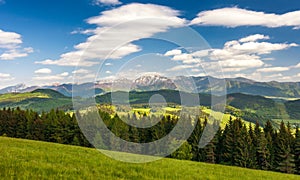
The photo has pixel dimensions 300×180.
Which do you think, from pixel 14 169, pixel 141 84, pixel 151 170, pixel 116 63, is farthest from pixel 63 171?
pixel 141 84

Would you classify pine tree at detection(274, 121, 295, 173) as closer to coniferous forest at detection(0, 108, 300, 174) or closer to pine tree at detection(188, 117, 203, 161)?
coniferous forest at detection(0, 108, 300, 174)

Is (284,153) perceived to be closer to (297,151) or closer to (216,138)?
(297,151)

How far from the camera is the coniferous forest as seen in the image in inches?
2926

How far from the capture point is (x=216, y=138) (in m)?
82.4

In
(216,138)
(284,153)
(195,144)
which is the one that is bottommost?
(284,153)

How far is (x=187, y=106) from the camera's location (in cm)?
1781

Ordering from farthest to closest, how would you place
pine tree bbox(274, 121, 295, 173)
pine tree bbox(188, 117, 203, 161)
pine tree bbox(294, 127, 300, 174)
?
pine tree bbox(188, 117, 203, 161) → pine tree bbox(294, 127, 300, 174) → pine tree bbox(274, 121, 295, 173)

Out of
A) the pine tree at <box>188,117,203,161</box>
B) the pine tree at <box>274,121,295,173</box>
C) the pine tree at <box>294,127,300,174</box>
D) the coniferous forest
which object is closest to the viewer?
the pine tree at <box>274,121,295,173</box>

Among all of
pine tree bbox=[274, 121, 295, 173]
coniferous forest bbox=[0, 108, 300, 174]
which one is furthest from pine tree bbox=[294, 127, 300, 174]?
pine tree bbox=[274, 121, 295, 173]

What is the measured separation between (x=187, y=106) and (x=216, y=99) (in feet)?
7.93

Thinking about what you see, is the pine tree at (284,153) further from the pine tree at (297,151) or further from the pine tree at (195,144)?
the pine tree at (195,144)

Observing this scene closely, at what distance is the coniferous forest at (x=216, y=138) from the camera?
7431cm

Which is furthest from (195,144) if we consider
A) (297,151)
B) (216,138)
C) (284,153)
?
(297,151)

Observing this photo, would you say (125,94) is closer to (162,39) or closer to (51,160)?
(162,39)
